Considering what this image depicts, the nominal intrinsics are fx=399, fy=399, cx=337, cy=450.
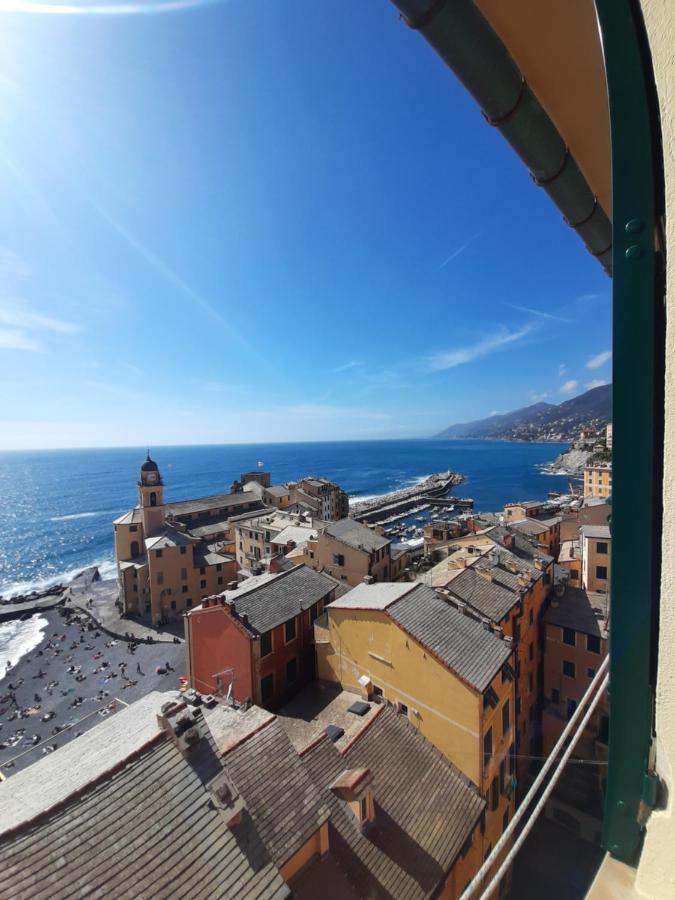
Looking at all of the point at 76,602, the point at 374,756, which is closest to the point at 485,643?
the point at 374,756

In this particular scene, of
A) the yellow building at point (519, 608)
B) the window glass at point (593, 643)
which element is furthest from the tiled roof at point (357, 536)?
the window glass at point (593, 643)

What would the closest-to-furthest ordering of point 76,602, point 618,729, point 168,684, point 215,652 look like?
point 618,729, point 215,652, point 168,684, point 76,602

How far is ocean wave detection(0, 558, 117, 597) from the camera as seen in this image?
5688 centimetres

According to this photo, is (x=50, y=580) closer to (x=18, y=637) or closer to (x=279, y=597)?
(x=18, y=637)

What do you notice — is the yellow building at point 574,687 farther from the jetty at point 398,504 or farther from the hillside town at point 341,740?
the jetty at point 398,504

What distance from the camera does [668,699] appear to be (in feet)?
5.02

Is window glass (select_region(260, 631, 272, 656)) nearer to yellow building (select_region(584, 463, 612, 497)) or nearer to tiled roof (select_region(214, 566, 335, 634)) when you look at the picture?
tiled roof (select_region(214, 566, 335, 634))

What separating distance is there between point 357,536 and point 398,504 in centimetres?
6685

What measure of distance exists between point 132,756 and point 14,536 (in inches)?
4192

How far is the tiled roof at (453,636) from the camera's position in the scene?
12582 millimetres

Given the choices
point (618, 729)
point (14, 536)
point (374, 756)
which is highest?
point (618, 729)

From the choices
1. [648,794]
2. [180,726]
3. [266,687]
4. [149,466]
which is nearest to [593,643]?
[266,687]

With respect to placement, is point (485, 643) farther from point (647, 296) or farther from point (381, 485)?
point (381, 485)

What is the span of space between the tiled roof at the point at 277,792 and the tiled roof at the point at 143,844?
0.87 m
